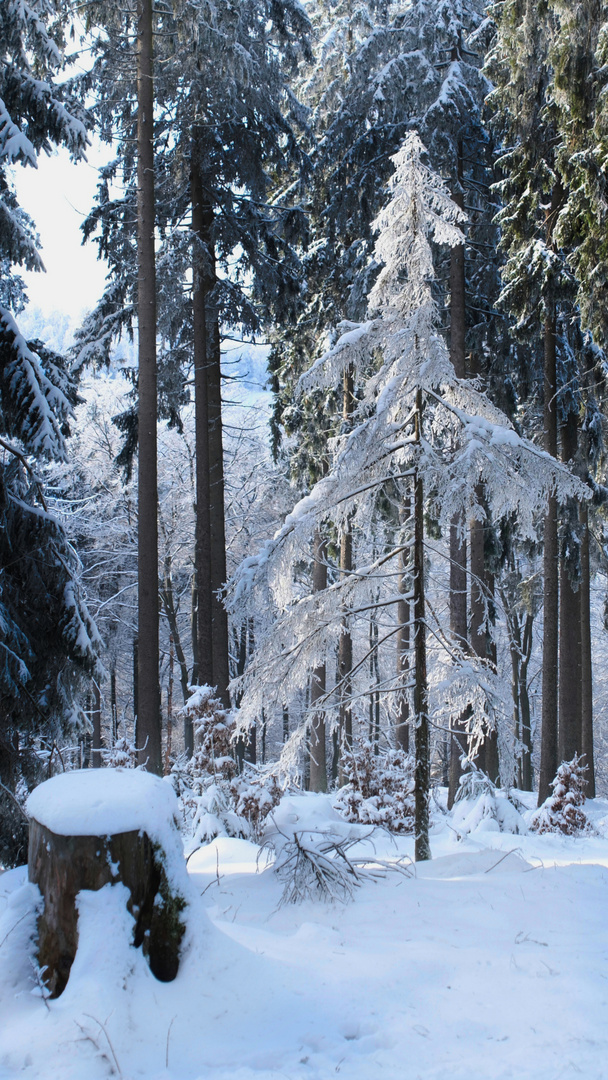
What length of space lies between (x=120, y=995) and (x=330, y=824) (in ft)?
14.6

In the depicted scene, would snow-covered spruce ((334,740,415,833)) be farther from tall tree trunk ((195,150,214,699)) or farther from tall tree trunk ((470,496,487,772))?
tall tree trunk ((195,150,214,699))

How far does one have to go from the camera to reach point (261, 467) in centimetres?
2491

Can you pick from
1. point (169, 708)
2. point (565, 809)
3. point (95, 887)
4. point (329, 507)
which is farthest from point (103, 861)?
point (169, 708)

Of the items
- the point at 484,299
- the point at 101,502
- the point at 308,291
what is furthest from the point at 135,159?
the point at 101,502

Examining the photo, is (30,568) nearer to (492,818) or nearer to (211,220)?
(492,818)

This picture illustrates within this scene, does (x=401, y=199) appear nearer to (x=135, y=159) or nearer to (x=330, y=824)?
(x=330, y=824)

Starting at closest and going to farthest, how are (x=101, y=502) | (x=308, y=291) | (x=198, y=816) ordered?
(x=198, y=816), (x=308, y=291), (x=101, y=502)

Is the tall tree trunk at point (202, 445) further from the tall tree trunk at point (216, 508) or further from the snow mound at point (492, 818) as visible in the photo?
the snow mound at point (492, 818)

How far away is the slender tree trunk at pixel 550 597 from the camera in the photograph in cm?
1264

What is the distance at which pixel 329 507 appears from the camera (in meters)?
6.27

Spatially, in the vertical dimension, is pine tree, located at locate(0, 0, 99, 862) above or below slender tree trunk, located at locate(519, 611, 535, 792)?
above

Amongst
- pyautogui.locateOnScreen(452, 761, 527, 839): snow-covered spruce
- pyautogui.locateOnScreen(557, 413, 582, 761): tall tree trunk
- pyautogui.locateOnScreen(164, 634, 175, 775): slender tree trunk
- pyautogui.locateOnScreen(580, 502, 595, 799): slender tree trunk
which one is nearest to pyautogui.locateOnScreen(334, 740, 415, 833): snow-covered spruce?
pyautogui.locateOnScreen(452, 761, 527, 839): snow-covered spruce

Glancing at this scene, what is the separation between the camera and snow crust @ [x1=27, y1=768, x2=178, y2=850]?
3299mm

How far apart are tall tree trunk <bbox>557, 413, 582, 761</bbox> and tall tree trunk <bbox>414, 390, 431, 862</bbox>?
850 cm
